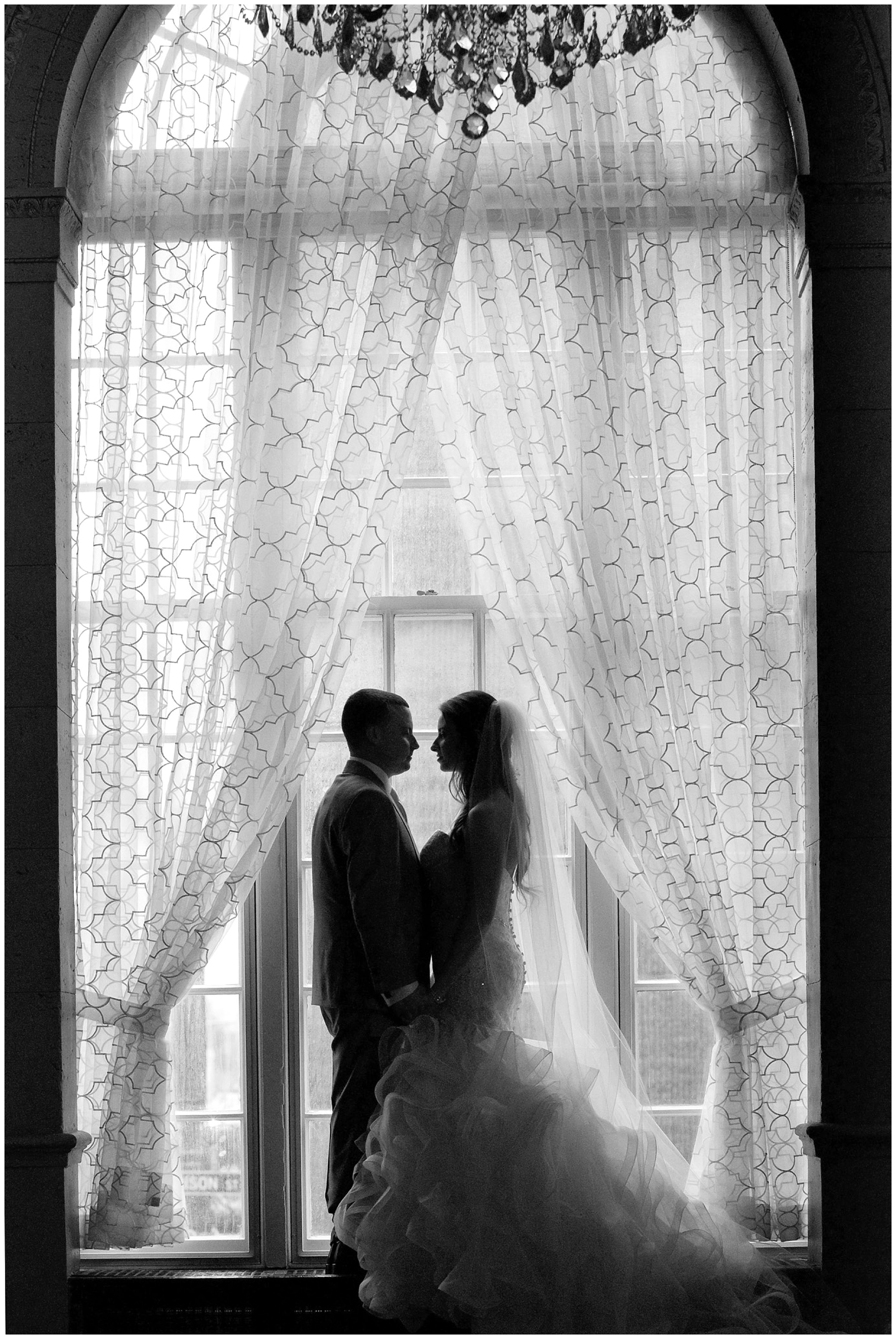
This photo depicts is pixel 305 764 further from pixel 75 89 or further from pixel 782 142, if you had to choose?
pixel 782 142

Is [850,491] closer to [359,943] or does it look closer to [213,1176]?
[359,943]

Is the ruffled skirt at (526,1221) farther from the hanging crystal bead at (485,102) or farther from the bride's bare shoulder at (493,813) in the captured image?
the hanging crystal bead at (485,102)

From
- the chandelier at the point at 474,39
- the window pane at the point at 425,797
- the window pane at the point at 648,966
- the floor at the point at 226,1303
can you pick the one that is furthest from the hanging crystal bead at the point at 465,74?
the floor at the point at 226,1303

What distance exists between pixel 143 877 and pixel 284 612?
0.87m

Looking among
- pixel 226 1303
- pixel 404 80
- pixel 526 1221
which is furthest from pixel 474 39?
pixel 226 1303

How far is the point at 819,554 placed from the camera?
3.12 metres

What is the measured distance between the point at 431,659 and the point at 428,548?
0.35 meters

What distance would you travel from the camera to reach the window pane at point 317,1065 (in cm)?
330

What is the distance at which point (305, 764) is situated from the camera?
309 centimetres

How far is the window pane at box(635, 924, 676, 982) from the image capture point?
3344 millimetres

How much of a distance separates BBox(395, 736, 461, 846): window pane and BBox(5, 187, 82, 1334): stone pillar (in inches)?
38.9

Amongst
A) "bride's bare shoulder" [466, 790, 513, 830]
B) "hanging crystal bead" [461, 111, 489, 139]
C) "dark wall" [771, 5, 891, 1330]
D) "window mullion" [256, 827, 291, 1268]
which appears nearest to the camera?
"hanging crystal bead" [461, 111, 489, 139]

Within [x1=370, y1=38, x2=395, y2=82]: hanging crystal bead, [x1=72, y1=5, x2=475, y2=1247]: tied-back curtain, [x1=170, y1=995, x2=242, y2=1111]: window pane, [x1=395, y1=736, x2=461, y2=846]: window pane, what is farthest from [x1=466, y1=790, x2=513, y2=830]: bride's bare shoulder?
[x1=370, y1=38, x2=395, y2=82]: hanging crystal bead

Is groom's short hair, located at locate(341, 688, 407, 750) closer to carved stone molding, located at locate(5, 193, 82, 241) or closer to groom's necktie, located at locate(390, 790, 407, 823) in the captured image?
groom's necktie, located at locate(390, 790, 407, 823)
